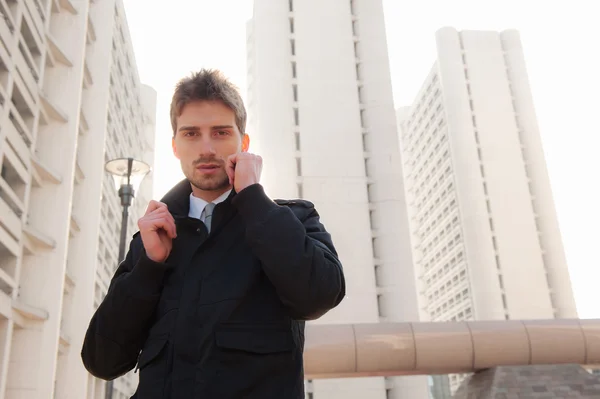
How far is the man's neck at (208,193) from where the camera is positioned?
209 centimetres

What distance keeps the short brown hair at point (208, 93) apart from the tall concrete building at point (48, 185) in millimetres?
17954

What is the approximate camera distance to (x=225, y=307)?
5.72 ft

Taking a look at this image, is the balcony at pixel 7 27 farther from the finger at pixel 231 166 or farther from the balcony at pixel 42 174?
the finger at pixel 231 166

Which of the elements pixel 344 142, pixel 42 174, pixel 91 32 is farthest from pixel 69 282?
pixel 344 142

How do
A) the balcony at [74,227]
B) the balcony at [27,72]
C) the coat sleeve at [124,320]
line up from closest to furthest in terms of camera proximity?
1. the coat sleeve at [124,320]
2. the balcony at [27,72]
3. the balcony at [74,227]

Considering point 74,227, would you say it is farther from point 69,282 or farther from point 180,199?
point 180,199

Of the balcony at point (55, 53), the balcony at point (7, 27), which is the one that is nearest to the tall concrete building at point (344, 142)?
the balcony at point (55, 53)

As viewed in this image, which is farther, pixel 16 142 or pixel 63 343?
pixel 63 343

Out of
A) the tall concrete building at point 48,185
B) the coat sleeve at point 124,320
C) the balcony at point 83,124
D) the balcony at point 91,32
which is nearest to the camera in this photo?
the coat sleeve at point 124,320

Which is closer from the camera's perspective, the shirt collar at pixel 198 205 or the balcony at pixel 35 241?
the shirt collar at pixel 198 205

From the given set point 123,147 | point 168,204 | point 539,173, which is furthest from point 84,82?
point 539,173

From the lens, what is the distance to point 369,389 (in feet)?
123

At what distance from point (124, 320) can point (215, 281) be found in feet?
1.06

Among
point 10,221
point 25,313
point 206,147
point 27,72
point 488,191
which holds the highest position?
point 488,191
